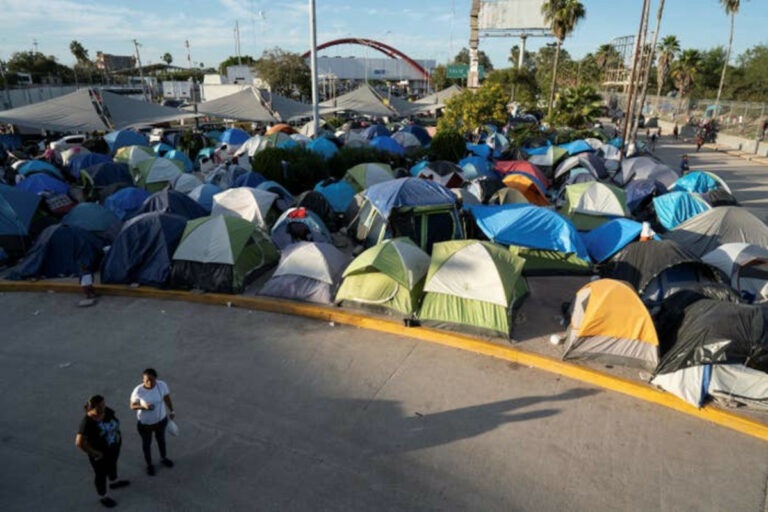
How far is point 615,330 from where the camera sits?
7207mm

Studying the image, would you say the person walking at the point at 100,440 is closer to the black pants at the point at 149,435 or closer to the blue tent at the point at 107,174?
the black pants at the point at 149,435

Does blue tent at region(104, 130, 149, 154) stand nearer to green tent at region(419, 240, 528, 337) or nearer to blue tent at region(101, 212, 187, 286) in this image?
blue tent at region(101, 212, 187, 286)

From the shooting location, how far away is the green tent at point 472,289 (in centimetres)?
805

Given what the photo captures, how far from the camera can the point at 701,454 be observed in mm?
5805

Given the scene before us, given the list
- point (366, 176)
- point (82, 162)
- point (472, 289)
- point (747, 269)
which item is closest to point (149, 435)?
point (472, 289)

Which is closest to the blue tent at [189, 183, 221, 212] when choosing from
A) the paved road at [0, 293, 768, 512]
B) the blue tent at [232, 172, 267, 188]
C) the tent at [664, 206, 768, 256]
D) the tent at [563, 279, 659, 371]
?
the blue tent at [232, 172, 267, 188]

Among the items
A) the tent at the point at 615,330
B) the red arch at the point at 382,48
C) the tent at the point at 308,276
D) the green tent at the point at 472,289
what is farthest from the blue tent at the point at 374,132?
the red arch at the point at 382,48

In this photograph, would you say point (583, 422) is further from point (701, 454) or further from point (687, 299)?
point (687, 299)

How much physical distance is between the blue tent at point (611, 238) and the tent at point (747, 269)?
1.61m

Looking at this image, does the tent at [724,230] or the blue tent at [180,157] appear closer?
the tent at [724,230]

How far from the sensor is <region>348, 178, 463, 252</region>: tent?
10789mm

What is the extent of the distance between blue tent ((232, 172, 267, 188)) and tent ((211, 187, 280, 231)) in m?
2.46

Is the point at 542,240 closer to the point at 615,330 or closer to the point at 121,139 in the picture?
the point at 615,330

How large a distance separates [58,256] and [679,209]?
594 inches
